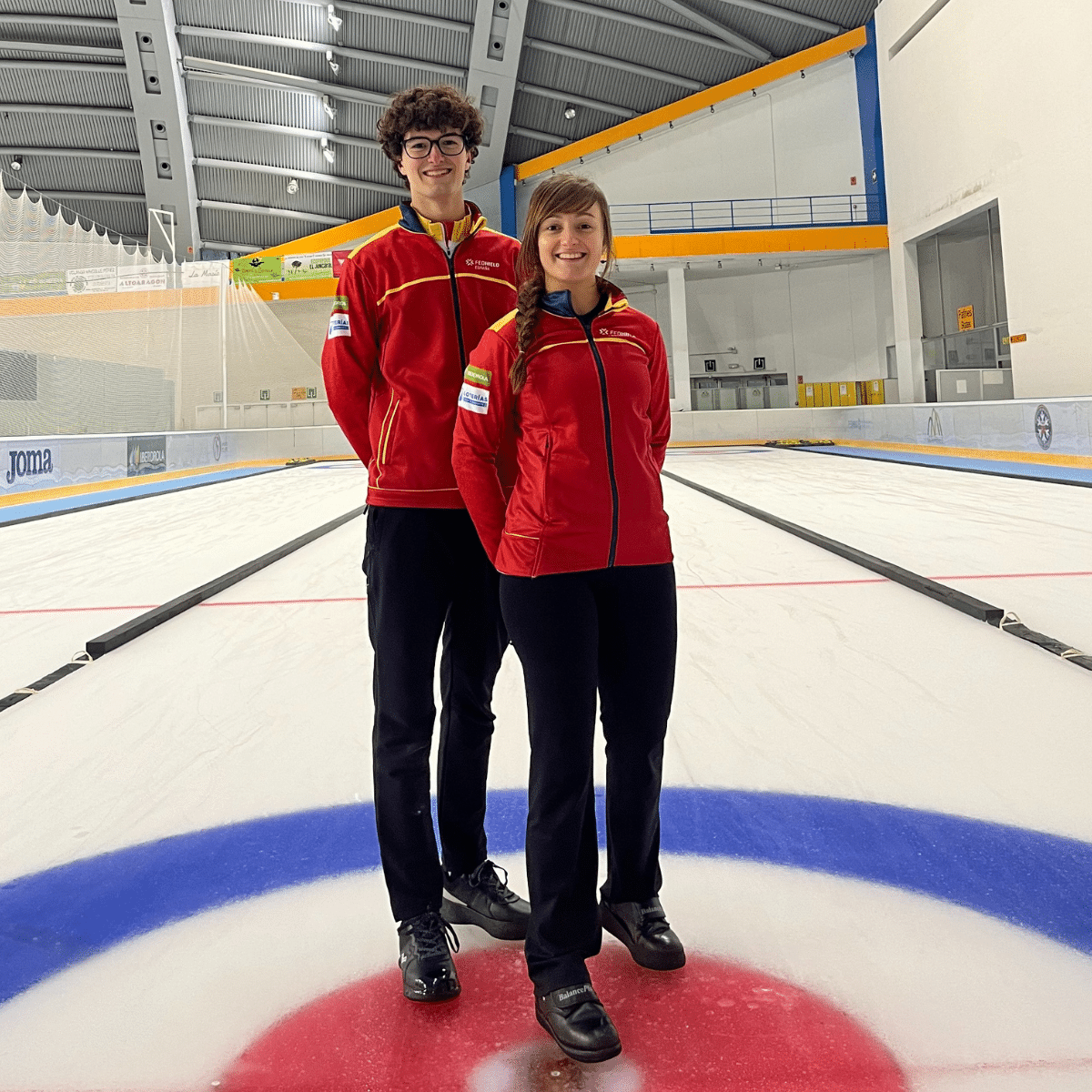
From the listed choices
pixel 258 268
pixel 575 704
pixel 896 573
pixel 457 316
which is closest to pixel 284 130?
pixel 258 268


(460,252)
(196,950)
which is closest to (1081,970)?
(196,950)

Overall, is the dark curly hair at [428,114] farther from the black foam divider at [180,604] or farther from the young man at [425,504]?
the black foam divider at [180,604]

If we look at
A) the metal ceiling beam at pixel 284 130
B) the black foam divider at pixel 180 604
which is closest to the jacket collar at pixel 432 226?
the black foam divider at pixel 180 604

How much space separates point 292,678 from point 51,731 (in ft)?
2.73

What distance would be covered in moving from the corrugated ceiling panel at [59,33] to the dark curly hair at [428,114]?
26220 mm

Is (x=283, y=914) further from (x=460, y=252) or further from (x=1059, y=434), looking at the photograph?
(x=1059, y=434)

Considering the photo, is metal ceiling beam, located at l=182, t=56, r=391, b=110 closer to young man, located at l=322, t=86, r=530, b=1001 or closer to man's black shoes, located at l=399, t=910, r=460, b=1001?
young man, located at l=322, t=86, r=530, b=1001

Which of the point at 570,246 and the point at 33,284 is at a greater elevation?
the point at 33,284

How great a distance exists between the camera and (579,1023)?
4.59 feet

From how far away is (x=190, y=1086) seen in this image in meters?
1.35

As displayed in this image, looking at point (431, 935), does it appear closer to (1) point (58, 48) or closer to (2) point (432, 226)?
(2) point (432, 226)

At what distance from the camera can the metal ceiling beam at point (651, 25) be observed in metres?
23.0

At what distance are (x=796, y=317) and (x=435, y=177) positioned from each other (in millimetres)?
24960

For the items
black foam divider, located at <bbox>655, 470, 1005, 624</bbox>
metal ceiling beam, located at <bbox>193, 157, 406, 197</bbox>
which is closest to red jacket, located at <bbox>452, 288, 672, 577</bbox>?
black foam divider, located at <bbox>655, 470, 1005, 624</bbox>
